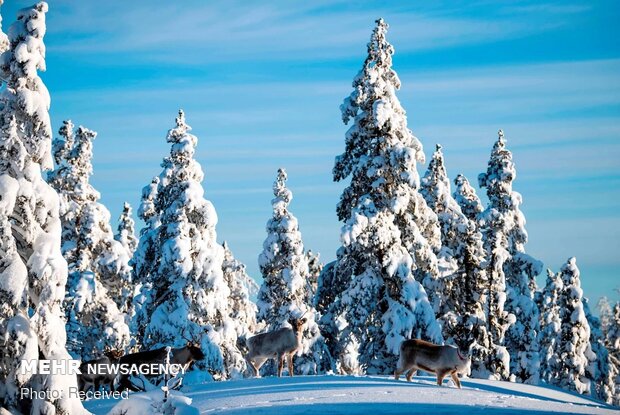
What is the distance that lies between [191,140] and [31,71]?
16156 millimetres

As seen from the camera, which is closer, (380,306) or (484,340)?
(380,306)

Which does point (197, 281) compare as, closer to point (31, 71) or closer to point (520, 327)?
point (31, 71)

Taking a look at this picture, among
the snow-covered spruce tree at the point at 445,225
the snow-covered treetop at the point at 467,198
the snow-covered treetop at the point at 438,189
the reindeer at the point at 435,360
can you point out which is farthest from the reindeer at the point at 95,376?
the snow-covered treetop at the point at 467,198

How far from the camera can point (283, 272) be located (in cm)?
4009

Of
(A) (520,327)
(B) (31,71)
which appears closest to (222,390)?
(B) (31,71)

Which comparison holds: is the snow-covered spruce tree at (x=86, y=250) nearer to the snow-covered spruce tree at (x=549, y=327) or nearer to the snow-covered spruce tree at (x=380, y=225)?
the snow-covered spruce tree at (x=380, y=225)

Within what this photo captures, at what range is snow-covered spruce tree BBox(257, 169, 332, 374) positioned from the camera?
39.2 metres

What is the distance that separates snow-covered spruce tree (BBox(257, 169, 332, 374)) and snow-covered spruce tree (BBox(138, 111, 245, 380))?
5104 mm

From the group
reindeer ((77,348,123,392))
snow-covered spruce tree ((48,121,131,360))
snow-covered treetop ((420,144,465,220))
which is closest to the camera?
reindeer ((77,348,123,392))

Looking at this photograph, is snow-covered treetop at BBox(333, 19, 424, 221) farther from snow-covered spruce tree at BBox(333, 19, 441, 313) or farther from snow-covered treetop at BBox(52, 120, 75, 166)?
snow-covered treetop at BBox(52, 120, 75, 166)

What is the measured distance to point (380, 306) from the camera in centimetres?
3128

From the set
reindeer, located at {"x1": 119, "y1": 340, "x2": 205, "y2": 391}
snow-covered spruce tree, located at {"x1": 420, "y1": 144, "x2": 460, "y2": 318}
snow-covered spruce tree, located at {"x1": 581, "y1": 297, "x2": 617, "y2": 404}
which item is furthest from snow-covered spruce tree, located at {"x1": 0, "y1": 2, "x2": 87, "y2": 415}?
snow-covered spruce tree, located at {"x1": 581, "y1": 297, "x2": 617, "y2": 404}

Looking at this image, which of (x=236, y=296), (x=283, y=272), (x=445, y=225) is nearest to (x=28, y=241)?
(x=283, y=272)

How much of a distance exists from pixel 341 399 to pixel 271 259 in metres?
24.7
